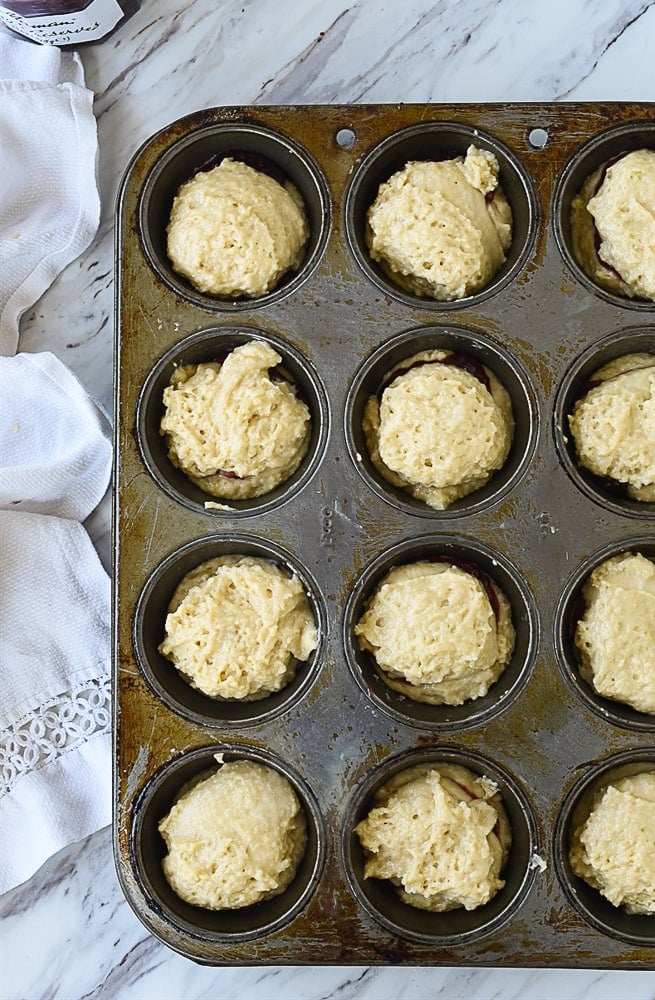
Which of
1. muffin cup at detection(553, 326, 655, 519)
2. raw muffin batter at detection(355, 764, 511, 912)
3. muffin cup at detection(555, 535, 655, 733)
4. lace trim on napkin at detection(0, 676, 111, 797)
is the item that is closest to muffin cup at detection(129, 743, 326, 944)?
raw muffin batter at detection(355, 764, 511, 912)

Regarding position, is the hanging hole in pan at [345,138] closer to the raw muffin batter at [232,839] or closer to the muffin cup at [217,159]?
the muffin cup at [217,159]

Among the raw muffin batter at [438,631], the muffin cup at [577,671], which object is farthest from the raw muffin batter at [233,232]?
the muffin cup at [577,671]

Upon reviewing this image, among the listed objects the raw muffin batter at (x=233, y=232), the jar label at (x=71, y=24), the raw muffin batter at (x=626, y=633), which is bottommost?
the raw muffin batter at (x=626, y=633)

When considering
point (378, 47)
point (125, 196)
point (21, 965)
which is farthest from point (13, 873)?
point (378, 47)

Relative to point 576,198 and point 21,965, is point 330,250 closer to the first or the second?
point 576,198

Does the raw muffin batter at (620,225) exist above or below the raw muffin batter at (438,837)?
above

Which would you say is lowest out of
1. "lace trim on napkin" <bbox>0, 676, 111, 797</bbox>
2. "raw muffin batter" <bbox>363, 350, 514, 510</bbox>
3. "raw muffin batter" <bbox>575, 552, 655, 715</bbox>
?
"raw muffin batter" <bbox>575, 552, 655, 715</bbox>

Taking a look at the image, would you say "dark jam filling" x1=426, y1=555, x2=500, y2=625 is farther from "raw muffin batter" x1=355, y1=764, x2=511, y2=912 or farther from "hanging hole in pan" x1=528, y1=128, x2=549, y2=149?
"hanging hole in pan" x1=528, y1=128, x2=549, y2=149
